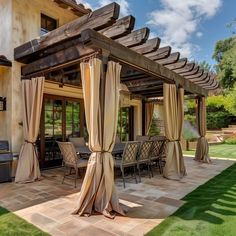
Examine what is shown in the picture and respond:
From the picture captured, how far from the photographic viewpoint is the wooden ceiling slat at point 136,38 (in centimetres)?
403

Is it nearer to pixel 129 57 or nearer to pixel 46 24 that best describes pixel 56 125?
pixel 46 24

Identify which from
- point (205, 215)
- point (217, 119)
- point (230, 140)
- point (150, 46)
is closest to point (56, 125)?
point (150, 46)

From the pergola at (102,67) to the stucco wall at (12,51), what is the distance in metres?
0.35

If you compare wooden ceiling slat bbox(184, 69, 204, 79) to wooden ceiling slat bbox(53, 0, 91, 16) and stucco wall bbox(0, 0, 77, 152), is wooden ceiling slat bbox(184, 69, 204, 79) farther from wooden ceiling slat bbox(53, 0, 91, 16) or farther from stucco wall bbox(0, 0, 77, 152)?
stucco wall bbox(0, 0, 77, 152)

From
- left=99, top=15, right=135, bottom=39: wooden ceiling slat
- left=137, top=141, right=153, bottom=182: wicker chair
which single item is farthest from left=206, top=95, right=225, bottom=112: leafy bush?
left=99, top=15, right=135, bottom=39: wooden ceiling slat

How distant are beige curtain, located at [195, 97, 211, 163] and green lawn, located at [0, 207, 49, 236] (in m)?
7.02

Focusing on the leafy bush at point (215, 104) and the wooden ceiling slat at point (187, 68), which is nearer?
the wooden ceiling slat at point (187, 68)

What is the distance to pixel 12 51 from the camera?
629cm

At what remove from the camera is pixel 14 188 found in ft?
17.1

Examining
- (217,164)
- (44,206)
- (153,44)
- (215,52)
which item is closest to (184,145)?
(217,164)

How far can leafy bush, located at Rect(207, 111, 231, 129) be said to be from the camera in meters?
20.0

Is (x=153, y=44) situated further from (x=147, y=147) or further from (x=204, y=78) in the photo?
(x=204, y=78)

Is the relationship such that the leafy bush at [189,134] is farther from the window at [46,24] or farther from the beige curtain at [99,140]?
the beige curtain at [99,140]

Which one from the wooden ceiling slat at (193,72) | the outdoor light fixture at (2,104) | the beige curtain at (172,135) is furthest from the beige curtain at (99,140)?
the outdoor light fixture at (2,104)
